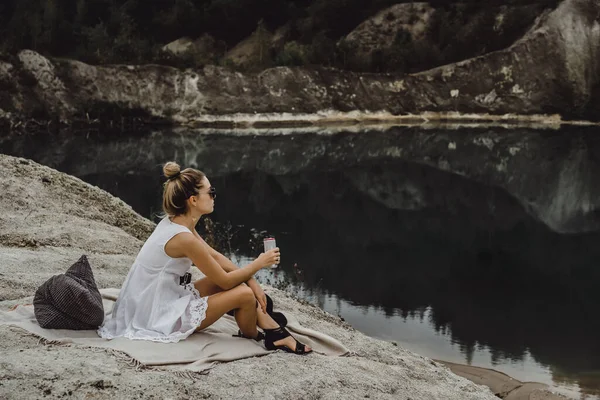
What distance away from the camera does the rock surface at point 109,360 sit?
5786 mm

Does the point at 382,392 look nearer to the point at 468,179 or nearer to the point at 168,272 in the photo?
the point at 168,272

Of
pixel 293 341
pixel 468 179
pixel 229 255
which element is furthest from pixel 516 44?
pixel 293 341

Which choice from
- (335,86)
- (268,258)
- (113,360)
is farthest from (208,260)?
(335,86)

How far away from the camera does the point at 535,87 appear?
2286 inches

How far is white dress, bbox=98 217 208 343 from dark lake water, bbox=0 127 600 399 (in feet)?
17.6

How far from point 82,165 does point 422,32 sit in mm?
38931

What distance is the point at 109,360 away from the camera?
611 centimetres

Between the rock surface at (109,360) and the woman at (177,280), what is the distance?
46 centimetres

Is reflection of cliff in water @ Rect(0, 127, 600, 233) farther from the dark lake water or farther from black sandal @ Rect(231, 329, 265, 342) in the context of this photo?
black sandal @ Rect(231, 329, 265, 342)

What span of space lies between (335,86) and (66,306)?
Answer: 165ft

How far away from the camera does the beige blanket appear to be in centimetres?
627

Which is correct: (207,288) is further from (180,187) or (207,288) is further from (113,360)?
(113,360)

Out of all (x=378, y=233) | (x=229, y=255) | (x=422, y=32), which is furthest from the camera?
(x=422, y=32)

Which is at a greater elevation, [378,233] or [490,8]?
[490,8]
